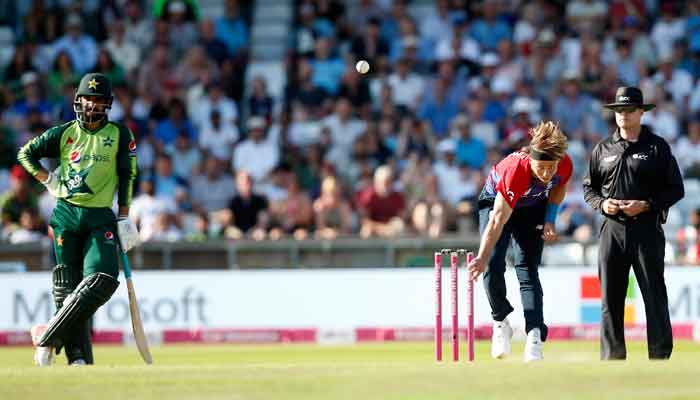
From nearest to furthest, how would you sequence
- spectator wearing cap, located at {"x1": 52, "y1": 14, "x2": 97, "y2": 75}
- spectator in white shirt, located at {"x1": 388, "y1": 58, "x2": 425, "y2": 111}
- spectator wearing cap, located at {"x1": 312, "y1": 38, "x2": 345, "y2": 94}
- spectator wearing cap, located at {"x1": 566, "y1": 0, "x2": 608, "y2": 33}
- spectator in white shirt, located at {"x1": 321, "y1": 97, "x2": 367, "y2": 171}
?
spectator in white shirt, located at {"x1": 321, "y1": 97, "x2": 367, "y2": 171} < spectator in white shirt, located at {"x1": 388, "y1": 58, "x2": 425, "y2": 111} < spectator wearing cap, located at {"x1": 312, "y1": 38, "x2": 345, "y2": 94} < spectator wearing cap, located at {"x1": 566, "y1": 0, "x2": 608, "y2": 33} < spectator wearing cap, located at {"x1": 52, "y1": 14, "x2": 97, "y2": 75}

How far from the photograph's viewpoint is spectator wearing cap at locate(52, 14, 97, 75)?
22.1m

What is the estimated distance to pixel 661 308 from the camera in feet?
35.7

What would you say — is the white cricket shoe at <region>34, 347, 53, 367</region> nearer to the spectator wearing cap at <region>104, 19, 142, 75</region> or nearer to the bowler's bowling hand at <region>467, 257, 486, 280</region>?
the bowler's bowling hand at <region>467, 257, 486, 280</region>

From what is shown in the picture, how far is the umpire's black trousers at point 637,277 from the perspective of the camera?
10.9m

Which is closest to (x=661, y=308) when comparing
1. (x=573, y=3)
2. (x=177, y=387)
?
(x=177, y=387)

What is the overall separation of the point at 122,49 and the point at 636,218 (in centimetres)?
1308

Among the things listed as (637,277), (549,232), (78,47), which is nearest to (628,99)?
(549,232)

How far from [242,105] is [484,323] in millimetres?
6692

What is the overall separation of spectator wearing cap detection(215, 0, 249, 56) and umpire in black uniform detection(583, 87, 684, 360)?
12.5 metres

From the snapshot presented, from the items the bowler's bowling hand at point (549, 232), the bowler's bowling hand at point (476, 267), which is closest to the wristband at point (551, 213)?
the bowler's bowling hand at point (549, 232)

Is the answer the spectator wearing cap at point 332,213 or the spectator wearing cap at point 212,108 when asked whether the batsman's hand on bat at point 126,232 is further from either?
the spectator wearing cap at point 212,108

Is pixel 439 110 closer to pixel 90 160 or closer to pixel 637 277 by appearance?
pixel 637 277

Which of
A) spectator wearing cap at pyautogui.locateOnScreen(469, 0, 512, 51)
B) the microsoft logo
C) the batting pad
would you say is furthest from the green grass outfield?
spectator wearing cap at pyautogui.locateOnScreen(469, 0, 512, 51)

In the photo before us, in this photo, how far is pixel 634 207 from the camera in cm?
1078
